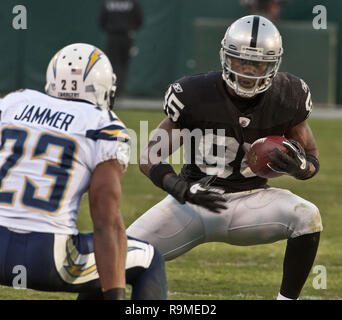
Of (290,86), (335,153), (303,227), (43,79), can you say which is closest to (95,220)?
(303,227)

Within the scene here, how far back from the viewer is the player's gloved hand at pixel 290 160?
4156 millimetres

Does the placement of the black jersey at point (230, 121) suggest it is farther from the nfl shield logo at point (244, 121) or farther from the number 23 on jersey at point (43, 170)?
the number 23 on jersey at point (43, 170)

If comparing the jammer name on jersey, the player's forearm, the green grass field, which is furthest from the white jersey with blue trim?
the green grass field

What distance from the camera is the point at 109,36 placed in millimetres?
14383

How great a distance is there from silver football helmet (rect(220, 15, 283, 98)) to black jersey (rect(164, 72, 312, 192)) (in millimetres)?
104

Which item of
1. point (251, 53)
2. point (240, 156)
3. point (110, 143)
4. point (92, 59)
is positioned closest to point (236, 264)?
point (240, 156)

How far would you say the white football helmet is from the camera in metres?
3.45

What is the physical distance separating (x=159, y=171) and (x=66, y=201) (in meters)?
0.99

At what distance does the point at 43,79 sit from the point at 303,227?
11.7m

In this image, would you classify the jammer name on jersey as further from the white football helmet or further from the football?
the football

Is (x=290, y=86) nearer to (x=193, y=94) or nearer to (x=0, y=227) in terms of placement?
(x=193, y=94)

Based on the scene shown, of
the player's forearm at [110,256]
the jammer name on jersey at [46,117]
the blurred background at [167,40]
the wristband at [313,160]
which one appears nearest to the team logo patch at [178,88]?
the wristband at [313,160]

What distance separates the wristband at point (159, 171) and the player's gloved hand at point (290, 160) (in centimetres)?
49

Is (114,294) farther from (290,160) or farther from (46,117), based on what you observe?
(290,160)
